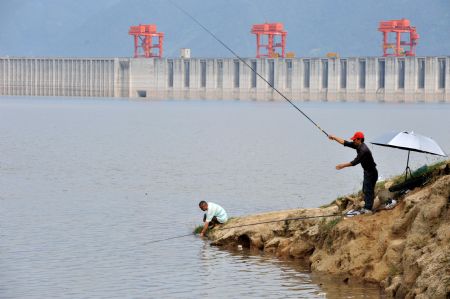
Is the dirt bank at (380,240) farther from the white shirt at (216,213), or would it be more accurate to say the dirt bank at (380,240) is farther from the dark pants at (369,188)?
the white shirt at (216,213)

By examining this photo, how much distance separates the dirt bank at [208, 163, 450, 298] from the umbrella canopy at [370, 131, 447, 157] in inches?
36.9

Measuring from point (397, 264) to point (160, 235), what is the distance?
9.00m

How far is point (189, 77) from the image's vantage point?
188625 millimetres

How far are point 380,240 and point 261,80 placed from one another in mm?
160130

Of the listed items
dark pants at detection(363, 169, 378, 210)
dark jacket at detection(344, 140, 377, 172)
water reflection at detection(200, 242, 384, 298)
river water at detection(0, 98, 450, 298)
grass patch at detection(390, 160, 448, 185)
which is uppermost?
dark jacket at detection(344, 140, 377, 172)

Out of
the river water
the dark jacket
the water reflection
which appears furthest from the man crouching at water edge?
the dark jacket

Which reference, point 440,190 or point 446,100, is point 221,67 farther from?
point 440,190

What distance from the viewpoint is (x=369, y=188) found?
19.4 metres

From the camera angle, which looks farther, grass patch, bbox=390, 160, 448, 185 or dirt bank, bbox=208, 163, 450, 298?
grass patch, bbox=390, 160, 448, 185

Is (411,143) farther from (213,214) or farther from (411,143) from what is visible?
(213,214)

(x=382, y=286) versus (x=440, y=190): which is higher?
(x=440, y=190)

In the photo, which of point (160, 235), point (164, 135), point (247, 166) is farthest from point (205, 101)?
point (160, 235)

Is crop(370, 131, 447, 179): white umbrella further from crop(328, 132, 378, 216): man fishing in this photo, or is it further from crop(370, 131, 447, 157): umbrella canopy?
crop(328, 132, 378, 216): man fishing

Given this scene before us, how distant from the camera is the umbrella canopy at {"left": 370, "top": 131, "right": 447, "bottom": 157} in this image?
65.4ft
